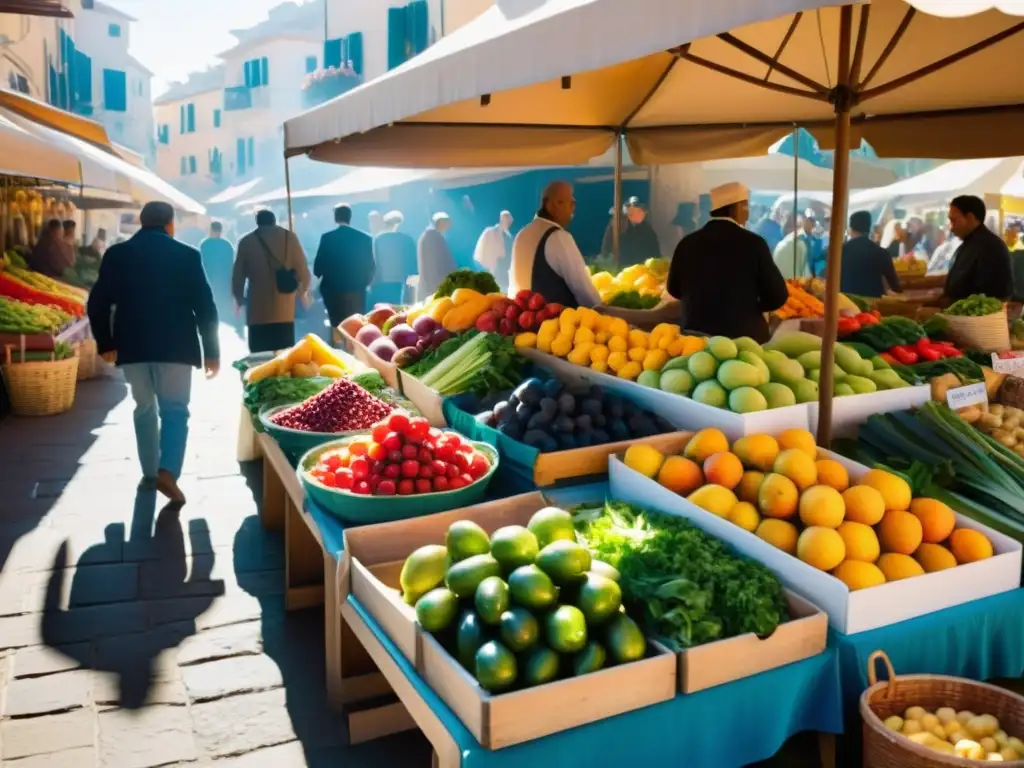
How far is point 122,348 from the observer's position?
5.56m

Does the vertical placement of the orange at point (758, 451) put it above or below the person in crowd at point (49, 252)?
below

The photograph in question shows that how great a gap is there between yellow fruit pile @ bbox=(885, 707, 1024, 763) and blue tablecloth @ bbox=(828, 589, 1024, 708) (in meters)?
0.15

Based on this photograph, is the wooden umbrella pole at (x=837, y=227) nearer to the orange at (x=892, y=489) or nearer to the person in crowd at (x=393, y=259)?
the orange at (x=892, y=489)

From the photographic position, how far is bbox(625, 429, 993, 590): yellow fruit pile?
99.0 inches

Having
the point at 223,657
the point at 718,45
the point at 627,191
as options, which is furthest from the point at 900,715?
the point at 627,191

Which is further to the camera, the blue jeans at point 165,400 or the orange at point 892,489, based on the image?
the blue jeans at point 165,400

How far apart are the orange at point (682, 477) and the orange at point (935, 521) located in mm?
685

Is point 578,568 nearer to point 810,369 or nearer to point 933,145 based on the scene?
point 810,369

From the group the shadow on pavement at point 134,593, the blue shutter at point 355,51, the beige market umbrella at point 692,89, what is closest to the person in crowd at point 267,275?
the beige market umbrella at point 692,89

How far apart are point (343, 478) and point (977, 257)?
18.3 ft

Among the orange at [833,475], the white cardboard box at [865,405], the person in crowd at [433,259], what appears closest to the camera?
the orange at [833,475]

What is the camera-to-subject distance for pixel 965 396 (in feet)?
12.0

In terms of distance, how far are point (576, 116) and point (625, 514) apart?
5206mm

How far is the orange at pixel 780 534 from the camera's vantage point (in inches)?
104
